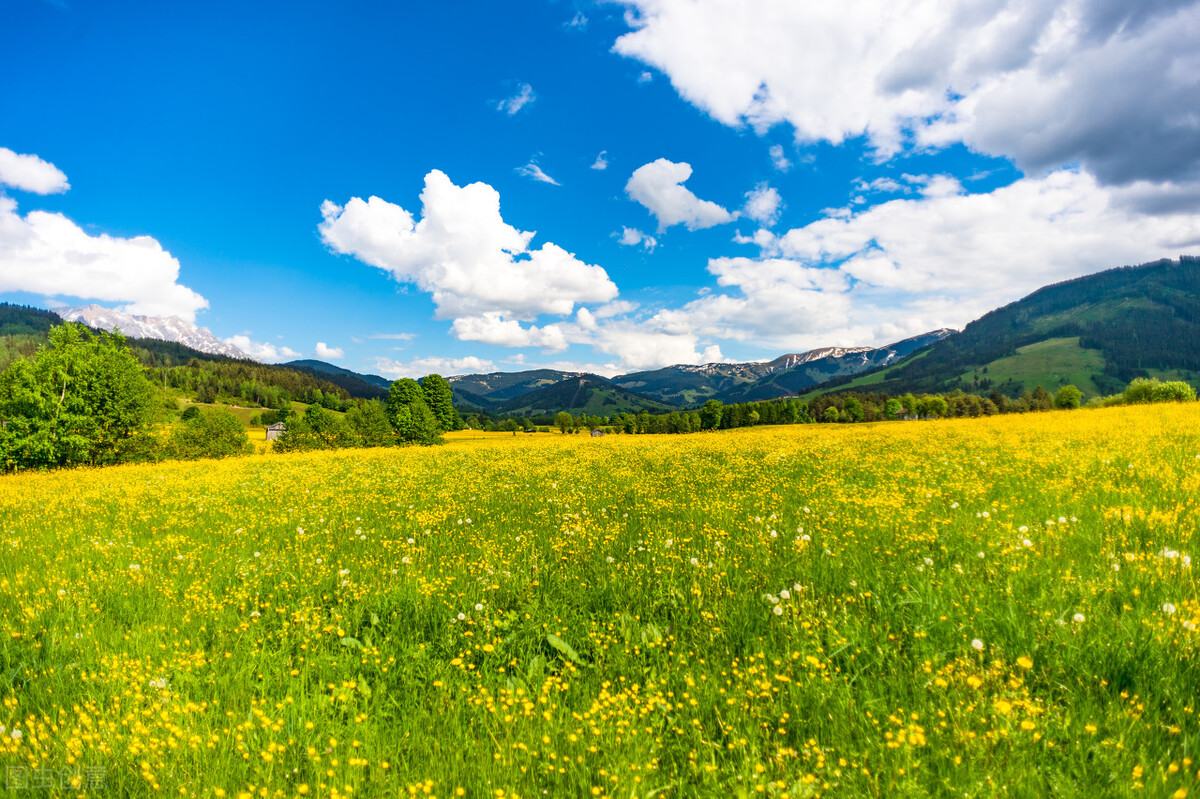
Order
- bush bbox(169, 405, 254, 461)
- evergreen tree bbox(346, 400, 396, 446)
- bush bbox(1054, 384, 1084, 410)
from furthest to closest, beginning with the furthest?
bush bbox(1054, 384, 1084, 410), evergreen tree bbox(346, 400, 396, 446), bush bbox(169, 405, 254, 461)

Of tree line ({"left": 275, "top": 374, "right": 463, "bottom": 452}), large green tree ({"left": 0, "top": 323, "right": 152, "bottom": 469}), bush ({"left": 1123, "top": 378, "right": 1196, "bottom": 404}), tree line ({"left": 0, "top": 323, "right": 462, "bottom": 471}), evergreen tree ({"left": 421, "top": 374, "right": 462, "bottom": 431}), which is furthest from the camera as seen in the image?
evergreen tree ({"left": 421, "top": 374, "right": 462, "bottom": 431})

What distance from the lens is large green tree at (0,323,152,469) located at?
2886 centimetres

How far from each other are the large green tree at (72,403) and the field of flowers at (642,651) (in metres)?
32.2

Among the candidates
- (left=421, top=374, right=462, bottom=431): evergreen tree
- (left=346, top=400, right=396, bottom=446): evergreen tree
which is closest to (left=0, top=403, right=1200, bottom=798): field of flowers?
(left=346, top=400, right=396, bottom=446): evergreen tree

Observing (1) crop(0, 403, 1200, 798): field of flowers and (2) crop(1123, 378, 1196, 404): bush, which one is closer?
(1) crop(0, 403, 1200, 798): field of flowers

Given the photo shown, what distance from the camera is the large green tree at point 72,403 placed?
94.7 ft

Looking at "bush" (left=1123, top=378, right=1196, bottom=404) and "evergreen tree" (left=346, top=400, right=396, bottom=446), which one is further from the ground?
"bush" (left=1123, top=378, right=1196, bottom=404)

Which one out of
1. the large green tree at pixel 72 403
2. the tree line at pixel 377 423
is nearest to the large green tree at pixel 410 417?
the tree line at pixel 377 423

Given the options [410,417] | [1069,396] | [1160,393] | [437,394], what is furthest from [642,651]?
[1069,396]

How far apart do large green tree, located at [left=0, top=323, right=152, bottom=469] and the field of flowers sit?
3217cm

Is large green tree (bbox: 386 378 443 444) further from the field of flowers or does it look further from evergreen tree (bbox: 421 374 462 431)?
the field of flowers

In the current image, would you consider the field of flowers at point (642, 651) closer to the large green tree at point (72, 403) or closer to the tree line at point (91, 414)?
the large green tree at point (72, 403)

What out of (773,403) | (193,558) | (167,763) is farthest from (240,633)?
(773,403)

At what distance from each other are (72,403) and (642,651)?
147ft
